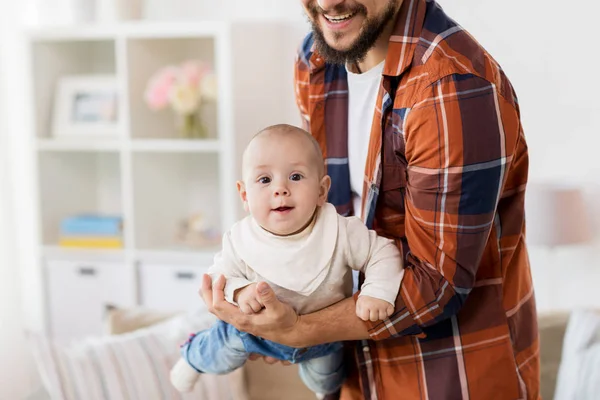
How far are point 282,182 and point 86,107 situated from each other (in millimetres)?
2628

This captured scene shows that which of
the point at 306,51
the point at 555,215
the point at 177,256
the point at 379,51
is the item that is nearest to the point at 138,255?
the point at 177,256

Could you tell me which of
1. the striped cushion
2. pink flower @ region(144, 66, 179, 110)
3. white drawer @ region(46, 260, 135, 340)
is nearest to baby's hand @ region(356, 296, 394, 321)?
the striped cushion

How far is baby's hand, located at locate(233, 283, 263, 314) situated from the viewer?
1365mm

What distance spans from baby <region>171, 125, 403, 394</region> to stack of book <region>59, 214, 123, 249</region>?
237 cm

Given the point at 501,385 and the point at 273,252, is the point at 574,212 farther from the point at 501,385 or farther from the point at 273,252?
the point at 273,252

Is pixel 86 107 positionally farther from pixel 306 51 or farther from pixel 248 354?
pixel 248 354

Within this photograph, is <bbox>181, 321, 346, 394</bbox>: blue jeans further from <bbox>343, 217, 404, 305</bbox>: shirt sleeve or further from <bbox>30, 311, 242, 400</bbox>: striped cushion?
<bbox>30, 311, 242, 400</bbox>: striped cushion

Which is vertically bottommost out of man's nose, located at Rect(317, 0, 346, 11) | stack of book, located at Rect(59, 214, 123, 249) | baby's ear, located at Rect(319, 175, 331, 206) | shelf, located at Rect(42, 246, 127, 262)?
shelf, located at Rect(42, 246, 127, 262)

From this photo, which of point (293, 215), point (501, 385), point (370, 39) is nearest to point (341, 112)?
point (370, 39)

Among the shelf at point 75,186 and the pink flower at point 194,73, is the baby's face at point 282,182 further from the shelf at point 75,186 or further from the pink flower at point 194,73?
the shelf at point 75,186

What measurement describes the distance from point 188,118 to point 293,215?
2314 millimetres

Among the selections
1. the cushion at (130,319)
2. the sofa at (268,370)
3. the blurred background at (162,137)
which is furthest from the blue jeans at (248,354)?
the blurred background at (162,137)

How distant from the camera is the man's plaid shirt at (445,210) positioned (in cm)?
130

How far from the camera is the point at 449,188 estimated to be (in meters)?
1.31
